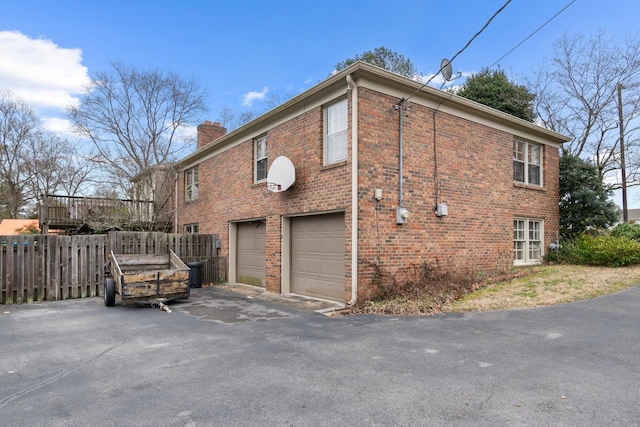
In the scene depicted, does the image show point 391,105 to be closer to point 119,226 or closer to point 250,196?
point 250,196

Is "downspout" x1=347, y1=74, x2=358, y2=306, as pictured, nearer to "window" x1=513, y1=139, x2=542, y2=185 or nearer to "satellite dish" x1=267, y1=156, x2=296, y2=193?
"satellite dish" x1=267, y1=156, x2=296, y2=193

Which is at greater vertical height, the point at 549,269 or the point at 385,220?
the point at 385,220

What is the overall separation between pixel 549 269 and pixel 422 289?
5.27 m

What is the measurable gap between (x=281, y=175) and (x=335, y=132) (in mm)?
1761

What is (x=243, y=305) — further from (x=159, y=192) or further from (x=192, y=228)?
(x=159, y=192)

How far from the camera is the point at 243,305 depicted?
29.8 feet

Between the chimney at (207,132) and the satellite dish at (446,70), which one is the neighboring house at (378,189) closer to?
the satellite dish at (446,70)

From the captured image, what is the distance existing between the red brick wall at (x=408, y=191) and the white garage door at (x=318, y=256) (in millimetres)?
389

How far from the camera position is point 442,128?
1018cm

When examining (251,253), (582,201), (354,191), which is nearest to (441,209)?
(354,191)

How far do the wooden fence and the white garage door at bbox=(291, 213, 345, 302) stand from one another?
16.1ft

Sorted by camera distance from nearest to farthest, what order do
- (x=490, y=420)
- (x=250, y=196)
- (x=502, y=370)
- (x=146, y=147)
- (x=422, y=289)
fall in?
1. (x=490, y=420)
2. (x=502, y=370)
3. (x=422, y=289)
4. (x=250, y=196)
5. (x=146, y=147)

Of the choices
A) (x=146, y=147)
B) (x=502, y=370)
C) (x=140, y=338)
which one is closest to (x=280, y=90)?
(x=146, y=147)

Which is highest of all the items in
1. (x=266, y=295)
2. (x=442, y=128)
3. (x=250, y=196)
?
(x=442, y=128)
